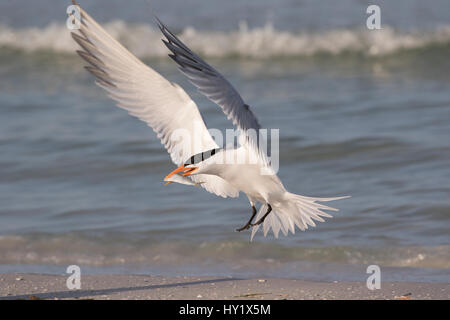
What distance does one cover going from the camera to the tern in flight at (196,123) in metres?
4.21

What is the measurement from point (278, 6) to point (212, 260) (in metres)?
9.52

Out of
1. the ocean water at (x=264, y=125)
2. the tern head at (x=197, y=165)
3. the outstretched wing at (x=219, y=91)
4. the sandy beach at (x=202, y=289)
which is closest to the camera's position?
the outstretched wing at (x=219, y=91)

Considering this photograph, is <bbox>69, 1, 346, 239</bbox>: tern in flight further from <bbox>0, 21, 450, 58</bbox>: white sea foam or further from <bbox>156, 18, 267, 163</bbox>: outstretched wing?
<bbox>0, 21, 450, 58</bbox>: white sea foam

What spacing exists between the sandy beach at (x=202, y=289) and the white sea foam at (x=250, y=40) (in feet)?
25.7

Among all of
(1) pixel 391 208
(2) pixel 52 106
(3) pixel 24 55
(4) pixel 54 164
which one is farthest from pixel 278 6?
(1) pixel 391 208

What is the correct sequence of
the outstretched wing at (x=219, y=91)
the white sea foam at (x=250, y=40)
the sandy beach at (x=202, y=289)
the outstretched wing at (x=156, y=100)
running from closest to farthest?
the outstretched wing at (x=219, y=91) < the sandy beach at (x=202, y=289) < the outstretched wing at (x=156, y=100) < the white sea foam at (x=250, y=40)

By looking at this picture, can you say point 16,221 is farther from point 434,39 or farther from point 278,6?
point 278,6

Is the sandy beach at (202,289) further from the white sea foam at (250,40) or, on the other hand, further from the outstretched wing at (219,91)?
the white sea foam at (250,40)

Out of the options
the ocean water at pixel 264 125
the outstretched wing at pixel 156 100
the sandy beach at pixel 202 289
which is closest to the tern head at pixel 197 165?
the outstretched wing at pixel 156 100

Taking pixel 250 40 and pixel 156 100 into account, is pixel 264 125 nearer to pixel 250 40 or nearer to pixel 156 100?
pixel 156 100

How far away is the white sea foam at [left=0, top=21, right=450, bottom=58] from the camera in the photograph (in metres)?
11.9

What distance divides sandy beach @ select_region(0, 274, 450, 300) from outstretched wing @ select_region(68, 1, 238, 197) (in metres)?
0.81

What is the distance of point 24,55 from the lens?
13.5 metres

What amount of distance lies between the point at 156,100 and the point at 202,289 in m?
1.42
